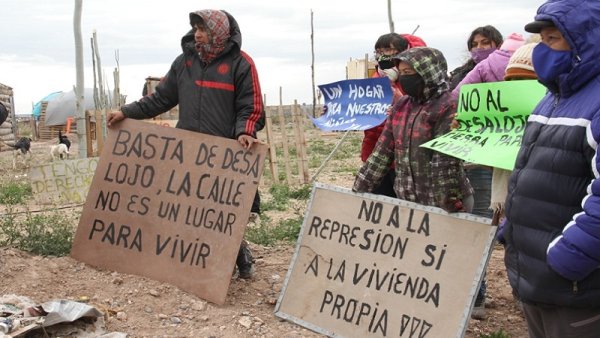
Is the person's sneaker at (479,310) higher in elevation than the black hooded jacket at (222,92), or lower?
lower

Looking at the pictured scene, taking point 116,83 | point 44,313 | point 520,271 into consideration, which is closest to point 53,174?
point 44,313

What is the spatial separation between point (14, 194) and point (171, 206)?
20.6ft

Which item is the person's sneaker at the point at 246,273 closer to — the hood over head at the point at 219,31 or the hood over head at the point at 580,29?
the hood over head at the point at 219,31

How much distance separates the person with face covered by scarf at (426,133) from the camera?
410 cm

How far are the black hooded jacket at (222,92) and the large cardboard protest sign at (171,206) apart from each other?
0.13 m

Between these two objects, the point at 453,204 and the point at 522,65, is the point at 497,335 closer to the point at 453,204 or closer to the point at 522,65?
the point at 453,204

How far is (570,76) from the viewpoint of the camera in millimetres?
2535

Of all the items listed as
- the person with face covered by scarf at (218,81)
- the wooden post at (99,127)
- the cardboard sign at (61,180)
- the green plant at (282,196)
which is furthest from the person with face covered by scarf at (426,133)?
the wooden post at (99,127)

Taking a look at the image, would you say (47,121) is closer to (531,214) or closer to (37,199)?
(37,199)

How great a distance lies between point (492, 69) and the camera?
15.9 ft

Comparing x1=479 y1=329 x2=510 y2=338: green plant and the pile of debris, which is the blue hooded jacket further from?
the pile of debris

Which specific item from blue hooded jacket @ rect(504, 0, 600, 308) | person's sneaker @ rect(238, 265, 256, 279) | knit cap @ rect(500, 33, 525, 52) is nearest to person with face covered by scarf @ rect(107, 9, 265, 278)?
person's sneaker @ rect(238, 265, 256, 279)

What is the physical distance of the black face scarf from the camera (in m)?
4.09

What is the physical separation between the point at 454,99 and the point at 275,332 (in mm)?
1732
